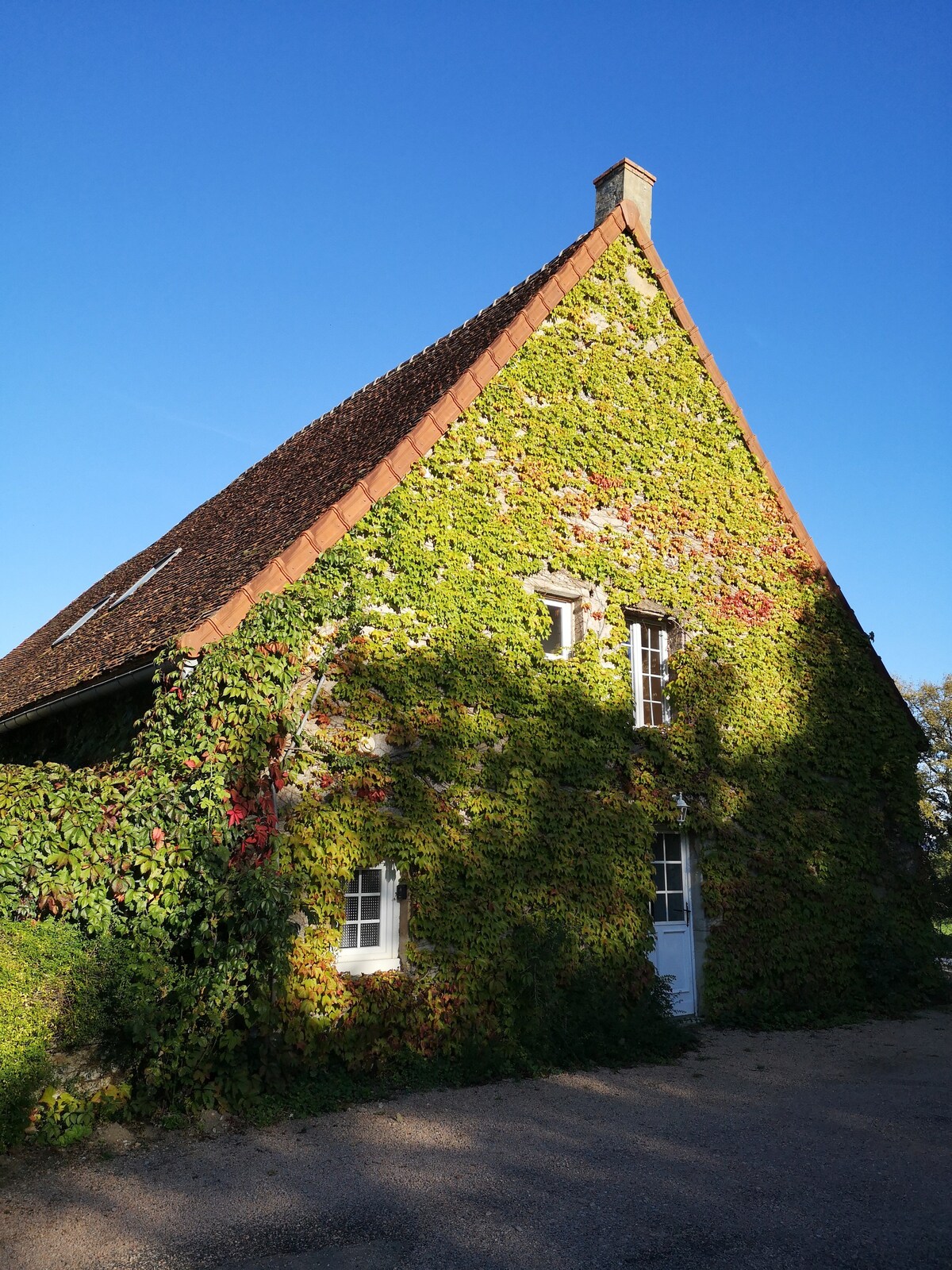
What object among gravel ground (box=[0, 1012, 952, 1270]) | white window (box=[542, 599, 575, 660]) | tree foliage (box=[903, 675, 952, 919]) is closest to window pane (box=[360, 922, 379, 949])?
gravel ground (box=[0, 1012, 952, 1270])

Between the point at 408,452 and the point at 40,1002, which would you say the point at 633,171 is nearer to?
the point at 408,452

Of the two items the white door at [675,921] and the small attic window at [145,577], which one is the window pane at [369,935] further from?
the small attic window at [145,577]

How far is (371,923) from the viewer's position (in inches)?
320

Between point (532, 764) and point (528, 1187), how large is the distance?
14.0 feet

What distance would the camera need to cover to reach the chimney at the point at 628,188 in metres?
12.3

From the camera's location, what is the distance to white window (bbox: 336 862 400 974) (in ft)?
26.0

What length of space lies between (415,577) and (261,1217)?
5.44m

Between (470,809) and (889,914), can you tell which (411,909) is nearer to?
(470,809)

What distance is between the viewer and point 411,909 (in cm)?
809

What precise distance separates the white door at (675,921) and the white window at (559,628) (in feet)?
8.02

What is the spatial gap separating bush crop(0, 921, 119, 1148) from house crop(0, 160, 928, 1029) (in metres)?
1.70

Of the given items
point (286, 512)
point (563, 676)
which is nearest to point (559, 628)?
point (563, 676)

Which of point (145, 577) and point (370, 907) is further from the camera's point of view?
point (145, 577)

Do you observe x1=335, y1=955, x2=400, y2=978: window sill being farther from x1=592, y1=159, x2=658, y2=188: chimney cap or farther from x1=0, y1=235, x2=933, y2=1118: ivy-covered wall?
x1=592, y1=159, x2=658, y2=188: chimney cap
